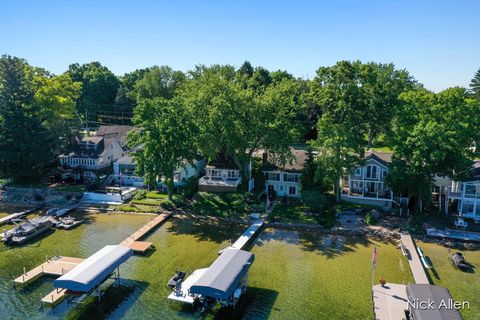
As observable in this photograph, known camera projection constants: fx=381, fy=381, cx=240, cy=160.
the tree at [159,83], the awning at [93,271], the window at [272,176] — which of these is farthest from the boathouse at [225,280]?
the tree at [159,83]

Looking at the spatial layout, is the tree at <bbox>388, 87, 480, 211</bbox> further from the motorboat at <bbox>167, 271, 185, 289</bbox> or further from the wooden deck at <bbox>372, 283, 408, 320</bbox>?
the motorboat at <bbox>167, 271, 185, 289</bbox>

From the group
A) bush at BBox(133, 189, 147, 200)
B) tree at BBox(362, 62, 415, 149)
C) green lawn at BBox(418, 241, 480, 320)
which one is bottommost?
green lawn at BBox(418, 241, 480, 320)

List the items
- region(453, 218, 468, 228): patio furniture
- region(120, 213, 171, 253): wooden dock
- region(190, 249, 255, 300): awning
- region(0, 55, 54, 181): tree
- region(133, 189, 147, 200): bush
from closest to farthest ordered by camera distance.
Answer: region(190, 249, 255, 300): awning → region(120, 213, 171, 253): wooden dock → region(453, 218, 468, 228): patio furniture → region(133, 189, 147, 200): bush → region(0, 55, 54, 181): tree

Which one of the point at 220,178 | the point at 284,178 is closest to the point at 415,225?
the point at 284,178

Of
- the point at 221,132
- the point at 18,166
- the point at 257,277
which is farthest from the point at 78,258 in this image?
the point at 18,166

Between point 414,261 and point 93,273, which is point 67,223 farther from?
point 414,261

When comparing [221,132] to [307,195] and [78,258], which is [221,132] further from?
[78,258]

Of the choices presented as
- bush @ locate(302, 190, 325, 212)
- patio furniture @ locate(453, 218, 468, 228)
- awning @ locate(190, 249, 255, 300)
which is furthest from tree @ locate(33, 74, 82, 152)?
patio furniture @ locate(453, 218, 468, 228)
